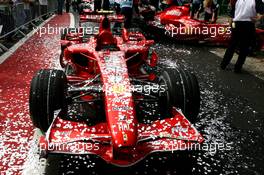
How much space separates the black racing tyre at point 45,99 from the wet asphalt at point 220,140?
1.41 feet

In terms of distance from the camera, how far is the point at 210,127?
15.5 feet

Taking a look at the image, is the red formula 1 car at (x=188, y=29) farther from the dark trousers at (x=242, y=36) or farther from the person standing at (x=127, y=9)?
the dark trousers at (x=242, y=36)

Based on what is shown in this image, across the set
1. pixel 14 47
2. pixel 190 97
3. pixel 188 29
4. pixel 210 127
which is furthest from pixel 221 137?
pixel 14 47

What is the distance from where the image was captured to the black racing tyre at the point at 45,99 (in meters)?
3.70

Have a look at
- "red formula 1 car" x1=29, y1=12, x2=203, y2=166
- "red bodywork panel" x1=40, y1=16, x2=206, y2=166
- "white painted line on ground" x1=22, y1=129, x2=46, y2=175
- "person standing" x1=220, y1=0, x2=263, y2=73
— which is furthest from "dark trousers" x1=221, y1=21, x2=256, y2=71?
"white painted line on ground" x1=22, y1=129, x2=46, y2=175

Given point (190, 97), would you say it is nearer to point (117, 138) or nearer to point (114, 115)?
point (114, 115)

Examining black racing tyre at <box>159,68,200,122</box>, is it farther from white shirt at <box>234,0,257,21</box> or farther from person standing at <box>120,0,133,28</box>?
person standing at <box>120,0,133,28</box>

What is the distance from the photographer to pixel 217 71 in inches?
308

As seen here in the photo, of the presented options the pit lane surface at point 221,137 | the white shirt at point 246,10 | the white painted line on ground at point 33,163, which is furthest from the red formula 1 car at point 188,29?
the white painted line on ground at point 33,163

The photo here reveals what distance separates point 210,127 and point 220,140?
0.40 meters

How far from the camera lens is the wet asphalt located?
358cm

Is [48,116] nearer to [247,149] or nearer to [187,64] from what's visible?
[247,149]

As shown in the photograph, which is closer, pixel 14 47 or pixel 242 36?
pixel 242 36

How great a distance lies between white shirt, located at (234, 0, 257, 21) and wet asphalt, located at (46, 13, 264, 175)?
47.6 inches
